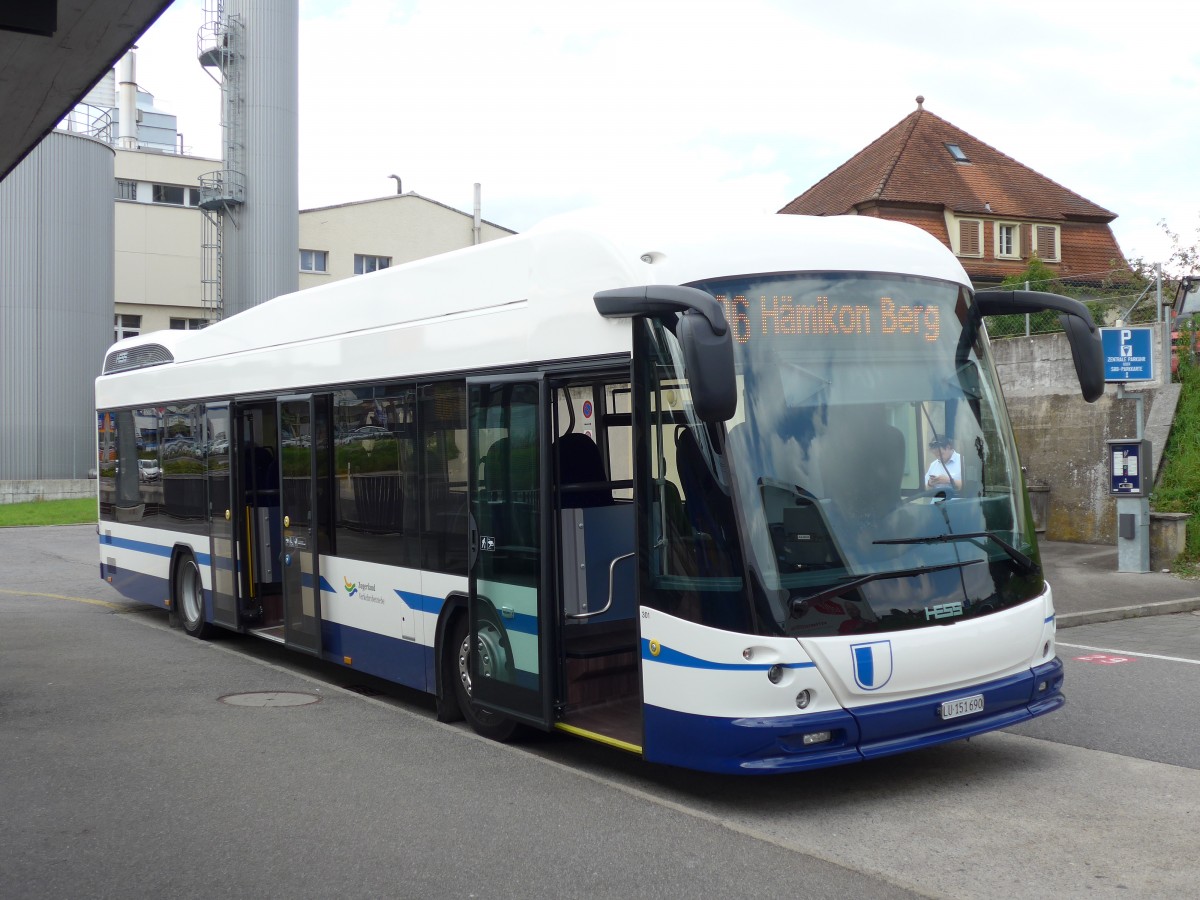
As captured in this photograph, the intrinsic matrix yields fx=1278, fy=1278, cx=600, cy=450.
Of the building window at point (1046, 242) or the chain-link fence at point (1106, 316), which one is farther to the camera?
the building window at point (1046, 242)

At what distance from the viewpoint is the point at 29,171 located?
4159 centimetres

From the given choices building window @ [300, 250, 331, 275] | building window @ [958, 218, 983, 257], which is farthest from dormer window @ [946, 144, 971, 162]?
building window @ [300, 250, 331, 275]

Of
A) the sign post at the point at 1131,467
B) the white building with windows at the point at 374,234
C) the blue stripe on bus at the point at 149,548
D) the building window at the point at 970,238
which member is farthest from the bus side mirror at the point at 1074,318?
the white building with windows at the point at 374,234

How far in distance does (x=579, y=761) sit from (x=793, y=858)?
2262mm

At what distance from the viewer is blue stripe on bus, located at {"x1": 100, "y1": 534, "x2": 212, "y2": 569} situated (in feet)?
41.5

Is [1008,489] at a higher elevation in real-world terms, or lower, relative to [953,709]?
higher

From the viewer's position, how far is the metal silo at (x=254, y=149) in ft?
131

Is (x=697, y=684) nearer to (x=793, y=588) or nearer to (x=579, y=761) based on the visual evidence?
(x=793, y=588)

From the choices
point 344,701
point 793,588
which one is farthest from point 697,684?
A: point 344,701

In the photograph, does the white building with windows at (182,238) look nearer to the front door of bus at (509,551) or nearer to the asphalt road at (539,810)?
the asphalt road at (539,810)

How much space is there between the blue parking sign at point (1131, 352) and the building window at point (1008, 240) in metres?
27.4

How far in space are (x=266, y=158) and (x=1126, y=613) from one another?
33.5 meters

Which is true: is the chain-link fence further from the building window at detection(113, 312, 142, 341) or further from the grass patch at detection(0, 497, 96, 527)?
the building window at detection(113, 312, 142, 341)

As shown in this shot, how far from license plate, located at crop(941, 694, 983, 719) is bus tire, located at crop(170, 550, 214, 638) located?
8.48 meters
